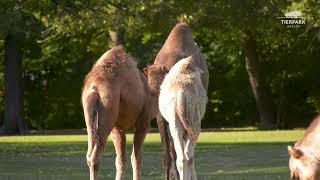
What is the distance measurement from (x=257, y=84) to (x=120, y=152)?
99.9ft

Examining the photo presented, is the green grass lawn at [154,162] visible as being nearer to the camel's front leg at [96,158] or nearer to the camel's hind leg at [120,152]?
the camel's hind leg at [120,152]

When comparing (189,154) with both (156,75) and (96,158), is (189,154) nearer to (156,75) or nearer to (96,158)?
(96,158)

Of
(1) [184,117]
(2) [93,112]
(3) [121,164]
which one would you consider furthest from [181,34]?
(1) [184,117]

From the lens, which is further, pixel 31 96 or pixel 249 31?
pixel 31 96

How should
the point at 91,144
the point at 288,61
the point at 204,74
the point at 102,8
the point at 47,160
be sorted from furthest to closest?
1. the point at 288,61
2. the point at 102,8
3. the point at 47,160
4. the point at 204,74
5. the point at 91,144

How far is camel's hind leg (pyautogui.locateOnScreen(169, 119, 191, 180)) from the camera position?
10695 mm

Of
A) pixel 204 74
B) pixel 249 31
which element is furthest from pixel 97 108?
pixel 249 31

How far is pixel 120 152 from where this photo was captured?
40.2ft

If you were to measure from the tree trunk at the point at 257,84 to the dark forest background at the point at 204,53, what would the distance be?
0.05m

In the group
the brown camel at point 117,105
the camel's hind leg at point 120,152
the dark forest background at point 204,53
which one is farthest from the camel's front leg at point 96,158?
the dark forest background at point 204,53

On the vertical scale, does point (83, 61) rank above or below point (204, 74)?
below

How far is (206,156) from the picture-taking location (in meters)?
21.3

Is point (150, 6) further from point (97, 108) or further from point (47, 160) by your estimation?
point (97, 108)

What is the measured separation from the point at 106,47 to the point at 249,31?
28.5 ft
